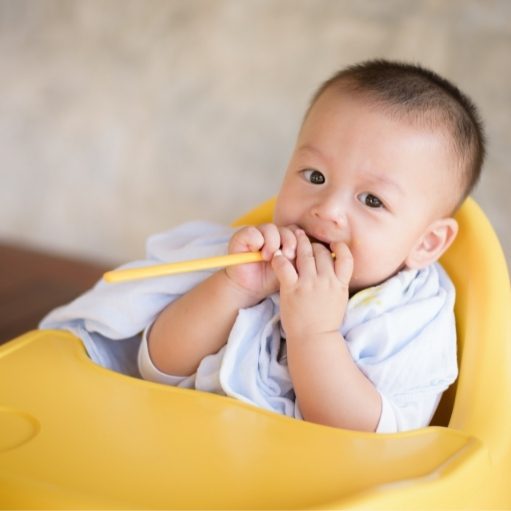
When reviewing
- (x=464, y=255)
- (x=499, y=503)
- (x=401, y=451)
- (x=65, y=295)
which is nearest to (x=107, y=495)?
(x=401, y=451)

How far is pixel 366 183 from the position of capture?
84cm

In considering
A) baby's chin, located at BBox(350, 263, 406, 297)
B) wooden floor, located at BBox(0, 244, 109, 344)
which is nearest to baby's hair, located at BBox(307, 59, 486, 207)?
baby's chin, located at BBox(350, 263, 406, 297)

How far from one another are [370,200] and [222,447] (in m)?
0.32

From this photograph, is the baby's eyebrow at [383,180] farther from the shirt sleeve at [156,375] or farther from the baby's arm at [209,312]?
the shirt sleeve at [156,375]

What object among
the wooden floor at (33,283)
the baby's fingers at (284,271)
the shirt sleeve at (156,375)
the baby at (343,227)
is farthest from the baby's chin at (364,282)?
the wooden floor at (33,283)

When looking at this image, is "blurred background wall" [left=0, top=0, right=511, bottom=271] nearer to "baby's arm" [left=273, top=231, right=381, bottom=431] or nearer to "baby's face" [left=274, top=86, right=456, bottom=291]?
"baby's face" [left=274, top=86, right=456, bottom=291]

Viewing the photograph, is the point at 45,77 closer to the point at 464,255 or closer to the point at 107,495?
the point at 464,255

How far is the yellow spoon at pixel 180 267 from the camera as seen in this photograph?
2.35 feet

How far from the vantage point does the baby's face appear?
2.75ft

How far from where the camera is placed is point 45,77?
219cm

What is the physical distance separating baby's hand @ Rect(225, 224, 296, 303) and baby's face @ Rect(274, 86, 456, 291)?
0.04 meters

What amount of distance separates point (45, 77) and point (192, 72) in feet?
1.53

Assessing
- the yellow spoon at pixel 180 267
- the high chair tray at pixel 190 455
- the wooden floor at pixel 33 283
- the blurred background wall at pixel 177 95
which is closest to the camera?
the high chair tray at pixel 190 455

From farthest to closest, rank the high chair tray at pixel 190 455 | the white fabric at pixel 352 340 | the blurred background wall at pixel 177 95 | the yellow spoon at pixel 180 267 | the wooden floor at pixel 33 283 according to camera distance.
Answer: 1. the wooden floor at pixel 33 283
2. the blurred background wall at pixel 177 95
3. the white fabric at pixel 352 340
4. the yellow spoon at pixel 180 267
5. the high chair tray at pixel 190 455
